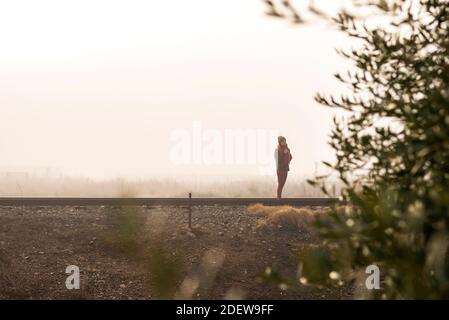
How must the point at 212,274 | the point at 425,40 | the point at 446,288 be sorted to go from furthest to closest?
the point at 212,274, the point at 425,40, the point at 446,288

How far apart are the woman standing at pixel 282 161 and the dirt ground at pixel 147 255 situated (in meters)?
4.04

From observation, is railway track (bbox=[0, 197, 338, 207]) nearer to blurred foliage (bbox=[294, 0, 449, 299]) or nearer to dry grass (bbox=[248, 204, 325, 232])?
dry grass (bbox=[248, 204, 325, 232])

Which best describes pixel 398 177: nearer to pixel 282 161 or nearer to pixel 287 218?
pixel 287 218

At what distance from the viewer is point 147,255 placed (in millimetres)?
12422

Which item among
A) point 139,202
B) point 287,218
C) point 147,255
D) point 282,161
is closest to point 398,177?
point 147,255

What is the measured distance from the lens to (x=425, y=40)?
19.3 ft

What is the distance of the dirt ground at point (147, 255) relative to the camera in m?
12.8

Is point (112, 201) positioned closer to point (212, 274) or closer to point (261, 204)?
point (261, 204)

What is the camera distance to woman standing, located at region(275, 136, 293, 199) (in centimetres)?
2169

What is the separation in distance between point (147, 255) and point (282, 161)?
1034 cm

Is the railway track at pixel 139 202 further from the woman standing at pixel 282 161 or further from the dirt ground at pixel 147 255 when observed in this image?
the woman standing at pixel 282 161

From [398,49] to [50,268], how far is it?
10023 mm
